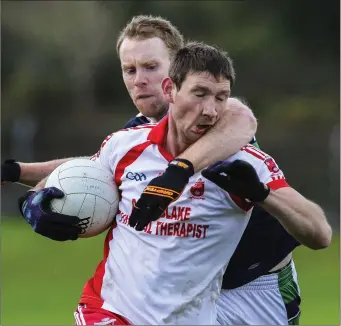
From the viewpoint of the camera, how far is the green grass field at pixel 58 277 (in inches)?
506

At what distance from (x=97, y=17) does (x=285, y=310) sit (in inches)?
966

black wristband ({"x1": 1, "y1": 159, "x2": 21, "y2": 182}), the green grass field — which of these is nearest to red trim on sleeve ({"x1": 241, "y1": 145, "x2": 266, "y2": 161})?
black wristband ({"x1": 1, "y1": 159, "x2": 21, "y2": 182})

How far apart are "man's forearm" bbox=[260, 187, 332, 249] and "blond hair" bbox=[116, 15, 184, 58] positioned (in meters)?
1.75

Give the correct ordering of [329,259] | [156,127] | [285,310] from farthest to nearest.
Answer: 1. [329,259]
2. [285,310]
3. [156,127]

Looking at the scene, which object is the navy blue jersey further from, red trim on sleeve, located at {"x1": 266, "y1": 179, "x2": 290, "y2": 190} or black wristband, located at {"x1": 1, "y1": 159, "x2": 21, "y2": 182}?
black wristband, located at {"x1": 1, "y1": 159, "x2": 21, "y2": 182}

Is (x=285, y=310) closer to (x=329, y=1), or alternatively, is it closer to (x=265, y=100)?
(x=265, y=100)

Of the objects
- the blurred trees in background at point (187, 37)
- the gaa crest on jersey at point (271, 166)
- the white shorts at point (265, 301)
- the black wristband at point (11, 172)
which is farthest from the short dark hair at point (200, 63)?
the blurred trees in background at point (187, 37)

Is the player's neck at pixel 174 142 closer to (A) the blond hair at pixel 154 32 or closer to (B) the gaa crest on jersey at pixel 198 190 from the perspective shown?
(B) the gaa crest on jersey at pixel 198 190

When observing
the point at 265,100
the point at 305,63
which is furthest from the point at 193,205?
the point at 305,63

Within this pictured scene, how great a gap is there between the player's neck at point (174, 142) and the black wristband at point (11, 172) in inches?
50.8

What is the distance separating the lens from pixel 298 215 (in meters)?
4.48

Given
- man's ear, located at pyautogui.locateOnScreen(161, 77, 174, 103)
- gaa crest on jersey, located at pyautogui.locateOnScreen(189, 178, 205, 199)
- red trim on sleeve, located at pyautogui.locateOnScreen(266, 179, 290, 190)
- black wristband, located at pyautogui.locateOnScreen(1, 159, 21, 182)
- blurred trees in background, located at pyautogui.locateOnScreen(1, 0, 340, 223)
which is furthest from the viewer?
blurred trees in background, located at pyautogui.locateOnScreen(1, 0, 340, 223)

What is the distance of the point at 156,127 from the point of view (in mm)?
5102

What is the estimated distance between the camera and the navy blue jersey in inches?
213
